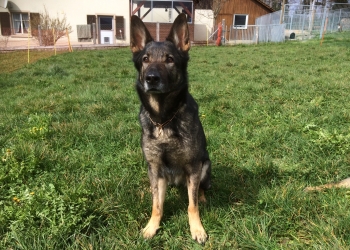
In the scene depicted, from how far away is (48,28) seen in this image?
2305cm

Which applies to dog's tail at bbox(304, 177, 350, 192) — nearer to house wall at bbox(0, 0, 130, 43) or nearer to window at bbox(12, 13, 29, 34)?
house wall at bbox(0, 0, 130, 43)

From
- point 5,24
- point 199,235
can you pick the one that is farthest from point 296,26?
point 5,24

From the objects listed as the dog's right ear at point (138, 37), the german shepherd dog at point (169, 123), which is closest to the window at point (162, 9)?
the dog's right ear at point (138, 37)

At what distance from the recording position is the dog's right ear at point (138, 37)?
2.63m

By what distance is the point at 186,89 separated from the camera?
2.50m

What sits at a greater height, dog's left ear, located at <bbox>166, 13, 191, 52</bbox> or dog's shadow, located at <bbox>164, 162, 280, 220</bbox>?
dog's left ear, located at <bbox>166, 13, 191, 52</bbox>

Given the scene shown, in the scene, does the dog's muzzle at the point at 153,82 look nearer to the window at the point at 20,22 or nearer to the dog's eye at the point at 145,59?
the dog's eye at the point at 145,59

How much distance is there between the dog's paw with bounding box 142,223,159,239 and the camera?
2164 mm

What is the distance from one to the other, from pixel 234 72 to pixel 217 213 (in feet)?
23.7

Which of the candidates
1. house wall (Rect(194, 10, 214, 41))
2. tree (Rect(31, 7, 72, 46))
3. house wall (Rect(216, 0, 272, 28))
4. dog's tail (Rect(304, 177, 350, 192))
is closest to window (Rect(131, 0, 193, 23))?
house wall (Rect(194, 10, 214, 41))

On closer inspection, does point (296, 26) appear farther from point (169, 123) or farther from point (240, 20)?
point (169, 123)

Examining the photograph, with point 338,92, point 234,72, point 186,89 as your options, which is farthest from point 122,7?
point 186,89

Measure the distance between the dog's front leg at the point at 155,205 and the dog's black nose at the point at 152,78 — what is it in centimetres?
81

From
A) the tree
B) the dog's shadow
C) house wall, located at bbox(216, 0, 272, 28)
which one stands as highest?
house wall, located at bbox(216, 0, 272, 28)
